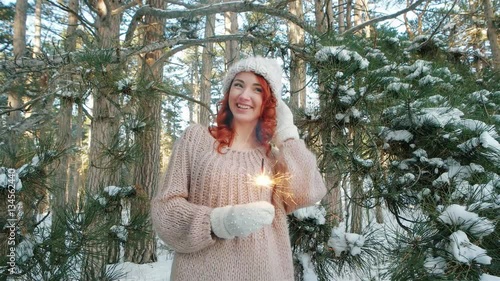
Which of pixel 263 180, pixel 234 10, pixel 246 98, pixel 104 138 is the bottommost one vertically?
pixel 263 180

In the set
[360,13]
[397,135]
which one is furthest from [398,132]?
[360,13]

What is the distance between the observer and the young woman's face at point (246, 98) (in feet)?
3.94

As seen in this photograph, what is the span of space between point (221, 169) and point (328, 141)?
1.84 ft

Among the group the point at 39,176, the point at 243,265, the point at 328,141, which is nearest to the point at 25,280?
the point at 39,176

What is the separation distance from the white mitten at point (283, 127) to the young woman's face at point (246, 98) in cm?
8

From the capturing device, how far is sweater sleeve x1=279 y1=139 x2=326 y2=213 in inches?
44.5

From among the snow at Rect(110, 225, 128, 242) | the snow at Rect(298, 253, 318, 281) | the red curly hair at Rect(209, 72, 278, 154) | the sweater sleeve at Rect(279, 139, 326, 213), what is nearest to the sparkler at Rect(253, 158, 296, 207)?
the sweater sleeve at Rect(279, 139, 326, 213)

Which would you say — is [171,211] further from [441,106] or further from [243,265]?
[441,106]

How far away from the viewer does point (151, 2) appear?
324 cm

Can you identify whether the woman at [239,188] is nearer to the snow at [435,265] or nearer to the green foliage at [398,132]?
the green foliage at [398,132]

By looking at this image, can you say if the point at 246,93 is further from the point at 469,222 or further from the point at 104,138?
the point at 104,138

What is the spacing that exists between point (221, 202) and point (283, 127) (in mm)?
329

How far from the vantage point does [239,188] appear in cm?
115

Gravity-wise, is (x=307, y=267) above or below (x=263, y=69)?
below
